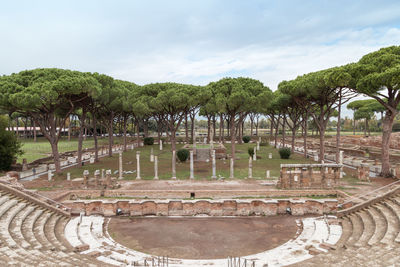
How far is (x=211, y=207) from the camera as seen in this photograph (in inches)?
616

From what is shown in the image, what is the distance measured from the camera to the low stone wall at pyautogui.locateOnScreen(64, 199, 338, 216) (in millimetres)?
15539

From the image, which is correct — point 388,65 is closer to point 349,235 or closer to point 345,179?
point 345,179

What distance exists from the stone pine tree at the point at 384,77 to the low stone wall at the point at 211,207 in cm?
1046

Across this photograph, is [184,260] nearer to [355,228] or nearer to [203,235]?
[203,235]

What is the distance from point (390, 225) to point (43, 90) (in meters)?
24.1

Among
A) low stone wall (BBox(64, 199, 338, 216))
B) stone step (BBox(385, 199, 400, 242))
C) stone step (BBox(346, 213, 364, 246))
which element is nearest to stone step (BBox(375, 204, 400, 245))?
stone step (BBox(385, 199, 400, 242))

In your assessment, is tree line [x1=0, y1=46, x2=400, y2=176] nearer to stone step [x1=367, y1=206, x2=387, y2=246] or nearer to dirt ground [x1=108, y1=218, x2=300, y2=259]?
stone step [x1=367, y1=206, x2=387, y2=246]

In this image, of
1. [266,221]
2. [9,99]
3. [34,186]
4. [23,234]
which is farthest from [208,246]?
[9,99]

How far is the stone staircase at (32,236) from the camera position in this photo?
8.76 metres

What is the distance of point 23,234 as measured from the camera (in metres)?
11.3

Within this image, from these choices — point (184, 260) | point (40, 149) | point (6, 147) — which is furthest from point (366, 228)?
point (40, 149)

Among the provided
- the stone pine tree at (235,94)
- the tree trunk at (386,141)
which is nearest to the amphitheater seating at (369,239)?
the tree trunk at (386,141)

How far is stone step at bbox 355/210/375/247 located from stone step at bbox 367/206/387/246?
0.20m

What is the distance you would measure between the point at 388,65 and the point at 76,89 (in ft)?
83.1
